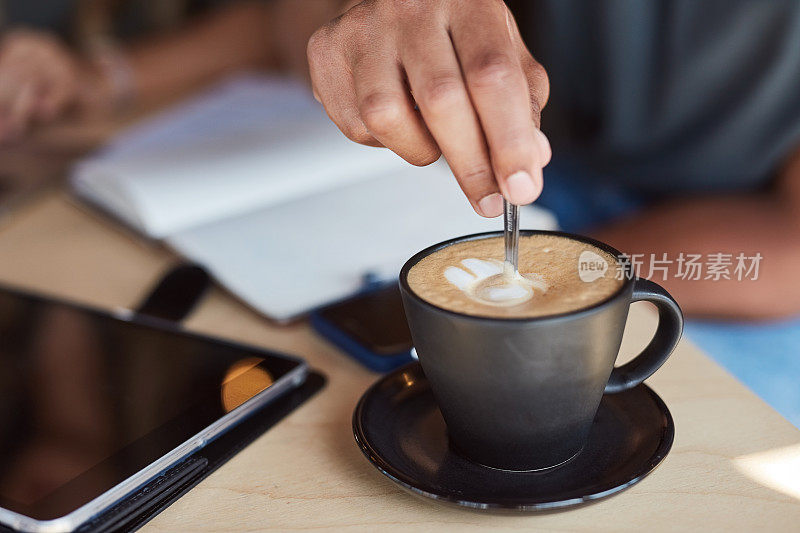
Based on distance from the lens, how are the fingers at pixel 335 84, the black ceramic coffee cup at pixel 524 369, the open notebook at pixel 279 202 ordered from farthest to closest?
the open notebook at pixel 279 202 → the fingers at pixel 335 84 → the black ceramic coffee cup at pixel 524 369

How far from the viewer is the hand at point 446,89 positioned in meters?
0.41

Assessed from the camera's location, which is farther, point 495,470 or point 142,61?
point 142,61

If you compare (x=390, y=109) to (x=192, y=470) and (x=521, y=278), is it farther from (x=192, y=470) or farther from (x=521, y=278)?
(x=192, y=470)

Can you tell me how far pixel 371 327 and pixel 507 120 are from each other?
0.70ft

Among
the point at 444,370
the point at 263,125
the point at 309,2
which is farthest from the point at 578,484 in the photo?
the point at 309,2

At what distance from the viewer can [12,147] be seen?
111 cm

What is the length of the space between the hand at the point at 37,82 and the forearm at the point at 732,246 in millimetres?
848

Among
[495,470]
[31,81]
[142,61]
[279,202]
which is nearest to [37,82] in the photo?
[31,81]

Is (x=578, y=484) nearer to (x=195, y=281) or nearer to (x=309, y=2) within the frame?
(x=195, y=281)

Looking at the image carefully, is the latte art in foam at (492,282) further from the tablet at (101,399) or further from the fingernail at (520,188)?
the tablet at (101,399)

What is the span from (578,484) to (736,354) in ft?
2.14

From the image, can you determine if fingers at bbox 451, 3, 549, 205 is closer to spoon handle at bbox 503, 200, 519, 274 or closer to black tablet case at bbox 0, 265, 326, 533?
spoon handle at bbox 503, 200, 519, 274

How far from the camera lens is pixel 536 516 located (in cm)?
39

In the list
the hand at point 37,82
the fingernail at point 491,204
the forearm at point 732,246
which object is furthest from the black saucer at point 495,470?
the hand at point 37,82
